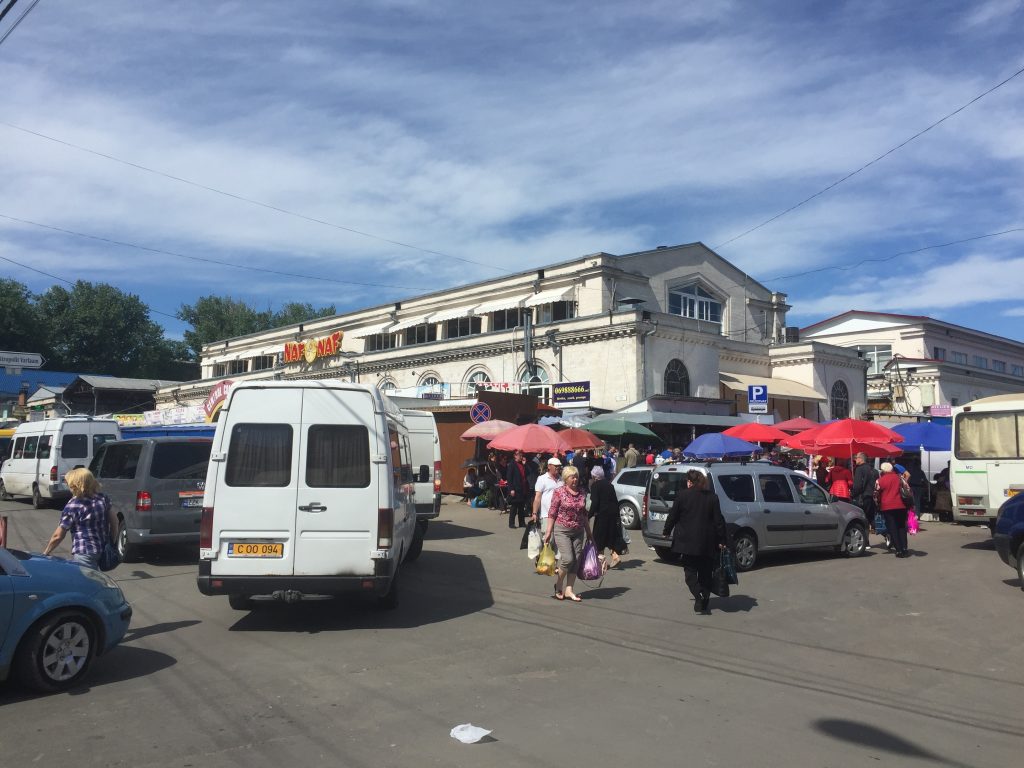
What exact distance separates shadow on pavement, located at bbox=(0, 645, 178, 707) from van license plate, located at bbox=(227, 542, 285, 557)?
3.79 ft

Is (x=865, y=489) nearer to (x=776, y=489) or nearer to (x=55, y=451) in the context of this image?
(x=776, y=489)

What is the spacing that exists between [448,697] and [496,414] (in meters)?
20.1

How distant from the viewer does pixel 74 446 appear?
71.6 ft

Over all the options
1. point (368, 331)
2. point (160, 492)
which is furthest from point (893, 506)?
point (368, 331)

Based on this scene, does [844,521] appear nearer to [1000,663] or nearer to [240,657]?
[1000,663]

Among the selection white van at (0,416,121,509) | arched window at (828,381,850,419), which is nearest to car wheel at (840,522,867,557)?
white van at (0,416,121,509)

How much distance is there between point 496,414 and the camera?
2602 centimetres

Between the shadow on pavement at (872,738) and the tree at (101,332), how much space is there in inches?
3462

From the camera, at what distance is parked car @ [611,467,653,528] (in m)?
18.1

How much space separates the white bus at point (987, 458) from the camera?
14.8 metres

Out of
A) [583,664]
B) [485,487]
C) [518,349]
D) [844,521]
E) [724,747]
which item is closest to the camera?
[724,747]

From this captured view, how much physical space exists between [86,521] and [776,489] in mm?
10289

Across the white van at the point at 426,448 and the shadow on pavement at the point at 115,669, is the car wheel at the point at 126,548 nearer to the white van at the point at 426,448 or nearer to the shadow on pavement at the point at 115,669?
the white van at the point at 426,448

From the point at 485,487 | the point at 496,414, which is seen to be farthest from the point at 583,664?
the point at 496,414
